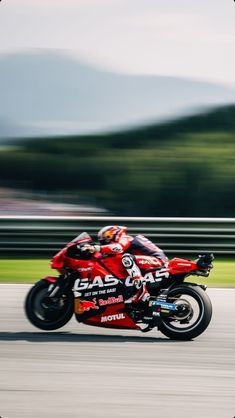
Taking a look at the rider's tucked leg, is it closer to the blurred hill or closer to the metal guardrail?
the metal guardrail

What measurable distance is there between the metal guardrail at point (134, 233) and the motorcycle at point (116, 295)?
21.0 feet

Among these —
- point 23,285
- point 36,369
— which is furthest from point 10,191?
point 36,369

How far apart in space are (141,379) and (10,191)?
1638cm

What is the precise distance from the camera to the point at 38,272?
14258mm

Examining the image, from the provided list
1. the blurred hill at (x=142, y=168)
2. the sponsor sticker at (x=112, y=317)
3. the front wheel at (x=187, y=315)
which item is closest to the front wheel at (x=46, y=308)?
the sponsor sticker at (x=112, y=317)

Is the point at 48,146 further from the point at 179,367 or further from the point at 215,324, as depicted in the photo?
the point at 179,367

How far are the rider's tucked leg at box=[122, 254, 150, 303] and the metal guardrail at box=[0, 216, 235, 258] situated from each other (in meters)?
6.48

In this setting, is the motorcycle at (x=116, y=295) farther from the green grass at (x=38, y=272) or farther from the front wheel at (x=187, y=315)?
the green grass at (x=38, y=272)

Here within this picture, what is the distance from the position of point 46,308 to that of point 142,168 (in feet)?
54.1

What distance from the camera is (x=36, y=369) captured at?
284 inches

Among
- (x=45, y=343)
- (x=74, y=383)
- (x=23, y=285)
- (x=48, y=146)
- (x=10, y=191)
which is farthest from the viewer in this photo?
(x=48, y=146)

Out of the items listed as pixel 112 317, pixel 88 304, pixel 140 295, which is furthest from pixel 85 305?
pixel 140 295

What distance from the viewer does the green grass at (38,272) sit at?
13.4 m

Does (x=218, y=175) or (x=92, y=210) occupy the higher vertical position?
(x=218, y=175)
